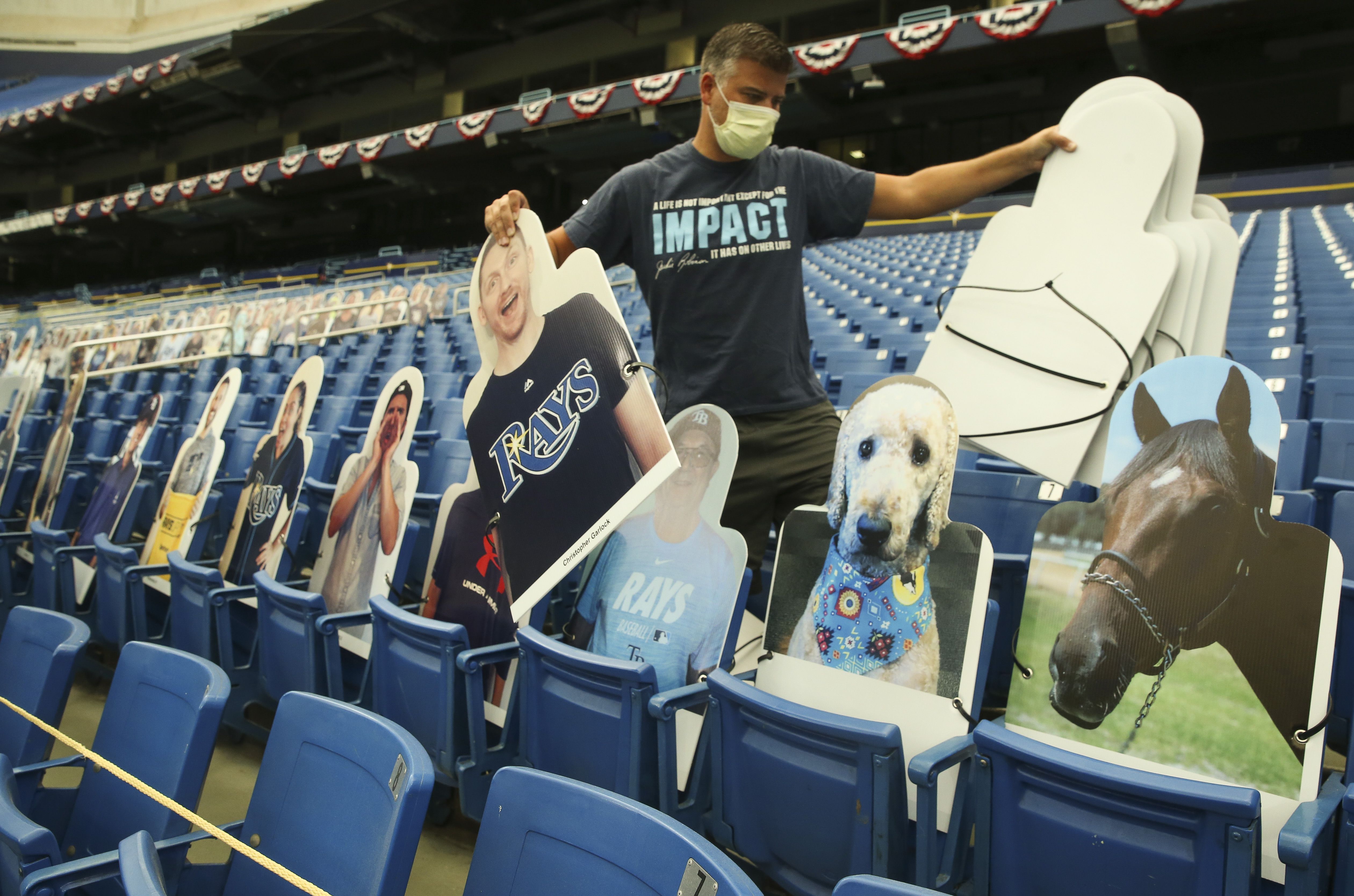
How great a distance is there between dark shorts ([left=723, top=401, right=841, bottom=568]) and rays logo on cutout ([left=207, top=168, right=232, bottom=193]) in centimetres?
2202

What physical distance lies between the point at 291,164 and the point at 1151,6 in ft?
53.8

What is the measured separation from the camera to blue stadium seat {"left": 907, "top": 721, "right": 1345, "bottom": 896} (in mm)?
980

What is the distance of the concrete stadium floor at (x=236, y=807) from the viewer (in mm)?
1806

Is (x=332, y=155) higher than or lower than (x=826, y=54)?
lower

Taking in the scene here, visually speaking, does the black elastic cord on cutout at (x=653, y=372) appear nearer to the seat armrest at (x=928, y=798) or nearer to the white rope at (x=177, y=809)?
the seat armrest at (x=928, y=798)

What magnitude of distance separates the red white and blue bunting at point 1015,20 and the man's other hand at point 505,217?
12.0 metres

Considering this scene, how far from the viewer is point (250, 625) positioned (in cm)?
274

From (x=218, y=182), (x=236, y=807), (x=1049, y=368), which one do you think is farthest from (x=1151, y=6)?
(x=218, y=182)

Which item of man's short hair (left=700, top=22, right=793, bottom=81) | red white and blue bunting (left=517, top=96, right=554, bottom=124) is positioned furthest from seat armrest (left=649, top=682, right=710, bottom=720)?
red white and blue bunting (left=517, top=96, right=554, bottom=124)

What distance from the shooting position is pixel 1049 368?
1611 mm

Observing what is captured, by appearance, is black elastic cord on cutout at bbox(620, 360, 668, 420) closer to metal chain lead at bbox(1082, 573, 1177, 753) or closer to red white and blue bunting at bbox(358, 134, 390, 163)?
metal chain lead at bbox(1082, 573, 1177, 753)

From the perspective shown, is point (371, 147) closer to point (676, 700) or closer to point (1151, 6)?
point (1151, 6)

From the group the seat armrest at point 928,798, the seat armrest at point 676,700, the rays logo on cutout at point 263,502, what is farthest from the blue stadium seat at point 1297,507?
the rays logo on cutout at point 263,502

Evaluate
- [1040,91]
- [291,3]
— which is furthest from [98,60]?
[1040,91]
